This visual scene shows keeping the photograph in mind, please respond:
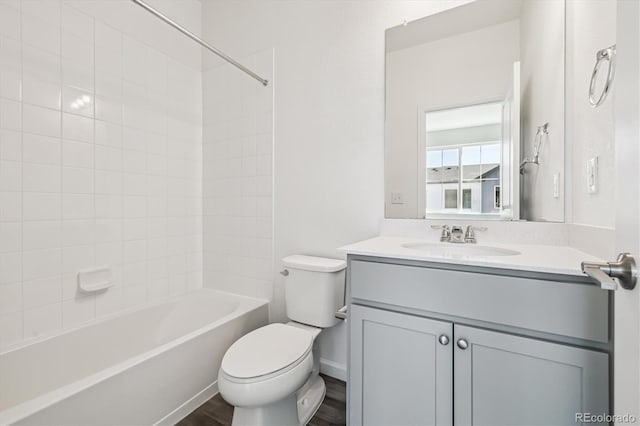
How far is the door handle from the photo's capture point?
1.55 feet

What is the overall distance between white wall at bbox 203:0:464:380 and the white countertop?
1.66ft

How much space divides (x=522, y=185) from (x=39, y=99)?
242 centimetres

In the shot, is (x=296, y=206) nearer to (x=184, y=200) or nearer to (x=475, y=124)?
(x=184, y=200)

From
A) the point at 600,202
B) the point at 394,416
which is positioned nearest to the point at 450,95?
the point at 600,202

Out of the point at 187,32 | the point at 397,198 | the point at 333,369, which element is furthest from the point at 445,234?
the point at 187,32

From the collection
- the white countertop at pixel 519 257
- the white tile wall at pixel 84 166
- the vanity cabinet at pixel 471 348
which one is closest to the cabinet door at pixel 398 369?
the vanity cabinet at pixel 471 348

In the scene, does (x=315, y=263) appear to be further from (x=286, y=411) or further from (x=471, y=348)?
(x=471, y=348)

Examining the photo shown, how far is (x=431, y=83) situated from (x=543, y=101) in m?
0.51

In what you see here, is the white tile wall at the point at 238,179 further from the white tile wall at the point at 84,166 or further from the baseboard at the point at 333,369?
the baseboard at the point at 333,369

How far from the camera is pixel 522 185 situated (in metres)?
1.35

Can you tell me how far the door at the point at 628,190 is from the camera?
0.47 m

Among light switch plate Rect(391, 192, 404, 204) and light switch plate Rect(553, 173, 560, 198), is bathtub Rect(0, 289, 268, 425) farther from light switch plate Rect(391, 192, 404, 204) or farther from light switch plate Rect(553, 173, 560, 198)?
light switch plate Rect(553, 173, 560, 198)

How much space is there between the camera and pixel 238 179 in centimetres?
215

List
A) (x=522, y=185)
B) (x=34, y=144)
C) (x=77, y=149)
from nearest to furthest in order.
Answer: (x=522, y=185), (x=34, y=144), (x=77, y=149)
